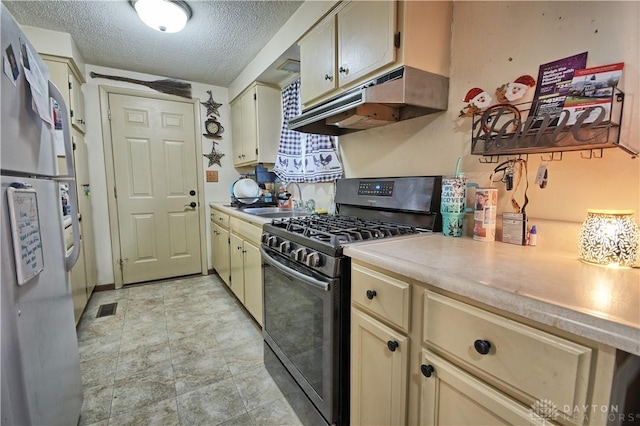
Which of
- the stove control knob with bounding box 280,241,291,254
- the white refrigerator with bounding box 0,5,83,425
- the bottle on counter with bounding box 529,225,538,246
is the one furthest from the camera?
the stove control knob with bounding box 280,241,291,254

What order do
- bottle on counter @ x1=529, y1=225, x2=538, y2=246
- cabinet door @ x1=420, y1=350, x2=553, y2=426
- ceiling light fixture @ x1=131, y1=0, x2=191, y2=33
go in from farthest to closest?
ceiling light fixture @ x1=131, y1=0, x2=191, y2=33, bottle on counter @ x1=529, y1=225, x2=538, y2=246, cabinet door @ x1=420, y1=350, x2=553, y2=426

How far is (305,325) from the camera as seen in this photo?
1376 millimetres

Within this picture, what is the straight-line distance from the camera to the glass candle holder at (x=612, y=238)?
2.78 ft

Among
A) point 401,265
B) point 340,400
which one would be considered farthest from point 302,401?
point 401,265

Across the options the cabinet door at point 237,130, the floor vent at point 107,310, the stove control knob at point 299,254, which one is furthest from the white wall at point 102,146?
the stove control knob at point 299,254

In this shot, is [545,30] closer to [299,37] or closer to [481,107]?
[481,107]

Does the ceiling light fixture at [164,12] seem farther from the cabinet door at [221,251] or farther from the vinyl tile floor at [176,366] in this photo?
the vinyl tile floor at [176,366]

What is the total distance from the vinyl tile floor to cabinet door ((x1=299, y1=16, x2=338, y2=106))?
1769mm

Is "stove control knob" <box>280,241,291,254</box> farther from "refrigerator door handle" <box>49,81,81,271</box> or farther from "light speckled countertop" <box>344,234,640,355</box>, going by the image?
"refrigerator door handle" <box>49,81,81,271</box>

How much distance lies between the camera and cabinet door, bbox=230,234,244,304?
2438 millimetres

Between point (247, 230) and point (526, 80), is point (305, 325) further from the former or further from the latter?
point (526, 80)

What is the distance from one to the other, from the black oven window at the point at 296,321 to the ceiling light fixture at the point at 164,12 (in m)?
1.74

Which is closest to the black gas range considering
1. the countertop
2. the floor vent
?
the countertop

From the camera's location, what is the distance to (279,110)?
9.66 ft
